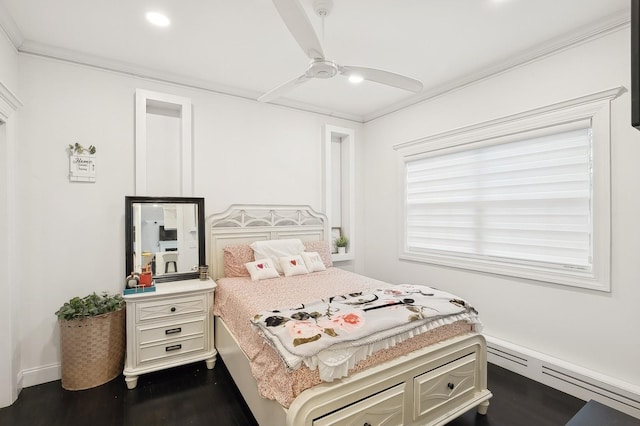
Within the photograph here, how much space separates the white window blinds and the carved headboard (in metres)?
1.28

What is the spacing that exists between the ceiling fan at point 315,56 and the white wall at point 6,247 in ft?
6.04

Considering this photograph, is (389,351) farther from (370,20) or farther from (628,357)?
(370,20)

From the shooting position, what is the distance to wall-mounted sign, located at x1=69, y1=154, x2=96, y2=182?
102 inches

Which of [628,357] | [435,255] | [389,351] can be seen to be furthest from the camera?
[435,255]

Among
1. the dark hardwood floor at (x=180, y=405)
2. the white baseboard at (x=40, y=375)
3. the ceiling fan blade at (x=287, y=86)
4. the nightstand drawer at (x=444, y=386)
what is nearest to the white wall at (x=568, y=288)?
the dark hardwood floor at (x=180, y=405)

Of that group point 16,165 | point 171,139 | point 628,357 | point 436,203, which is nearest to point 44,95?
point 16,165

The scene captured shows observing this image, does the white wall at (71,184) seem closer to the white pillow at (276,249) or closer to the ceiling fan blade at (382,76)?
the white pillow at (276,249)

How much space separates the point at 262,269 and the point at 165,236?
981 millimetres

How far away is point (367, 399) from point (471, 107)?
2.83 m

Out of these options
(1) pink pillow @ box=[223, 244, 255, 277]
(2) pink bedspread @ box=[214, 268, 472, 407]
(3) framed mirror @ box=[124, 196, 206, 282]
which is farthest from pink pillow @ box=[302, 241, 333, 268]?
(3) framed mirror @ box=[124, 196, 206, 282]

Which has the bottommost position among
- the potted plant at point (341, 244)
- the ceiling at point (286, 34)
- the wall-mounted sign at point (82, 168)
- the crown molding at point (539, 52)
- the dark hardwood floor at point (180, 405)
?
the dark hardwood floor at point (180, 405)

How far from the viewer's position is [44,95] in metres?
2.52

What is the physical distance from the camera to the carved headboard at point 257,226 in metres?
3.22

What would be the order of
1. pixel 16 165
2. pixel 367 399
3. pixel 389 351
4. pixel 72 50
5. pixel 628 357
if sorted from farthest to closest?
pixel 72 50 → pixel 16 165 → pixel 628 357 → pixel 389 351 → pixel 367 399
